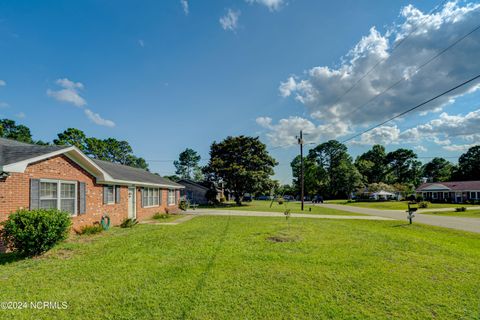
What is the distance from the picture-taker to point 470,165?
5944 cm

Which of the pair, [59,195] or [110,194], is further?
[110,194]

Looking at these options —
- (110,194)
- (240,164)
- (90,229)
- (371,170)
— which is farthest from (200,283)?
(371,170)

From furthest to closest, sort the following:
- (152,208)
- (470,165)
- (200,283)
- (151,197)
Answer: (470,165) < (151,197) < (152,208) < (200,283)

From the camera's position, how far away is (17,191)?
291 inches

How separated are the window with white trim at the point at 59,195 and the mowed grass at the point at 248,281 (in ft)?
6.07

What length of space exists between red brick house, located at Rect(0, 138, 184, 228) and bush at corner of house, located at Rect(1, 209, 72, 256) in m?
0.84

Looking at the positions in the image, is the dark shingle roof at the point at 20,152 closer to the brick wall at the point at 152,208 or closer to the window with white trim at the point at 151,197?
the brick wall at the point at 152,208

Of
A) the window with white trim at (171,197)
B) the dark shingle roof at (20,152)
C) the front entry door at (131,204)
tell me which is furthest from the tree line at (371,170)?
the dark shingle roof at (20,152)

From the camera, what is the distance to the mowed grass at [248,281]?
3.87m

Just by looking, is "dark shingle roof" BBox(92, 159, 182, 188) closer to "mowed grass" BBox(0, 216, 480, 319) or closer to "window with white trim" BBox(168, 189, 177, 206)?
"window with white trim" BBox(168, 189, 177, 206)

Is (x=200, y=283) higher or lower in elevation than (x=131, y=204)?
lower

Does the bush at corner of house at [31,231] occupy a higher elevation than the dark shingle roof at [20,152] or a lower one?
lower

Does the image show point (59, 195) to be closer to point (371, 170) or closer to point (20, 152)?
point (20, 152)

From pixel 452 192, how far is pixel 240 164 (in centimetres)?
3990
